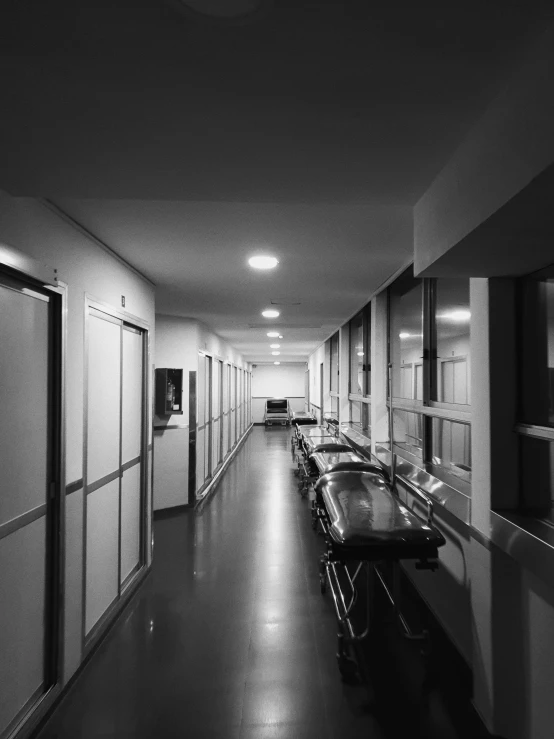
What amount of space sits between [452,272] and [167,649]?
281cm

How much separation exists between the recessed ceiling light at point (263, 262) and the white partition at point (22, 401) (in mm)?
1622

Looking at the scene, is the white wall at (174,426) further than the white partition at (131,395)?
Yes

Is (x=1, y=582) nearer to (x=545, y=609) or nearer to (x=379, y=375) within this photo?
(x=545, y=609)

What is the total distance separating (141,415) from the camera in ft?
14.1

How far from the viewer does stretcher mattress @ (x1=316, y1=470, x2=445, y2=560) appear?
8.71ft

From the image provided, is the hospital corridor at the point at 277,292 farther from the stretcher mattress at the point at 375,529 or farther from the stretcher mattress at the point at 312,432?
the stretcher mattress at the point at 312,432

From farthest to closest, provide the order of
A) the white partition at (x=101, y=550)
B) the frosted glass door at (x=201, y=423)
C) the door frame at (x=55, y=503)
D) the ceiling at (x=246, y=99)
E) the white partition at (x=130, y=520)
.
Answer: the frosted glass door at (x=201, y=423)
the white partition at (x=130, y=520)
the white partition at (x=101, y=550)
the door frame at (x=55, y=503)
the ceiling at (x=246, y=99)

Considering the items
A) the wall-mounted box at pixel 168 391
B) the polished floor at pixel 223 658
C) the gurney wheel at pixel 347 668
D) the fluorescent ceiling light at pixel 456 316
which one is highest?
the fluorescent ceiling light at pixel 456 316

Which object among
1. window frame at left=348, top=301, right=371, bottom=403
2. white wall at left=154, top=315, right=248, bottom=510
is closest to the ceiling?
window frame at left=348, top=301, right=371, bottom=403

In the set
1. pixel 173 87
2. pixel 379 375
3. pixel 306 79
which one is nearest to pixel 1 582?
pixel 173 87

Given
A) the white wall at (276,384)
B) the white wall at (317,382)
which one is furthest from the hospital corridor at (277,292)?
the white wall at (276,384)

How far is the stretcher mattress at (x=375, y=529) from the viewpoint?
265 centimetres

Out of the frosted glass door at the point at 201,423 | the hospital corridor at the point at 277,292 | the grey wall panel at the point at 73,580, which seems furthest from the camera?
the frosted glass door at the point at 201,423

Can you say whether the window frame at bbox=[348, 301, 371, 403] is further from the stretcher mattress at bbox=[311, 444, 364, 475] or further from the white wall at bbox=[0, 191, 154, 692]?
the white wall at bbox=[0, 191, 154, 692]
